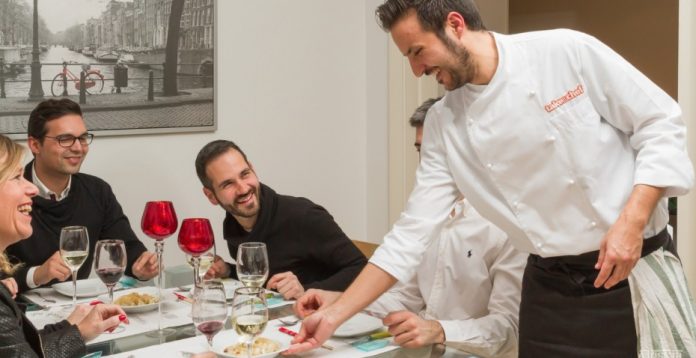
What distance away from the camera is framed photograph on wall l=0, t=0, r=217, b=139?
3064 mm

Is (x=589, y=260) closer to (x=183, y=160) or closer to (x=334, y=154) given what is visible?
(x=183, y=160)

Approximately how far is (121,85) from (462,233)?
1.83m

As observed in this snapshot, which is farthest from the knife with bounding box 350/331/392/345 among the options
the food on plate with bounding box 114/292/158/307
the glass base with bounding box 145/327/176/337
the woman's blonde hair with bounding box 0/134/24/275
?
the woman's blonde hair with bounding box 0/134/24/275

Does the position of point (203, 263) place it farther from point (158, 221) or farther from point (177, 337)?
point (177, 337)

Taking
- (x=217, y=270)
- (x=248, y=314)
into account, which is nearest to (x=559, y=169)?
(x=248, y=314)

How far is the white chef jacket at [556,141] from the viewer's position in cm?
161

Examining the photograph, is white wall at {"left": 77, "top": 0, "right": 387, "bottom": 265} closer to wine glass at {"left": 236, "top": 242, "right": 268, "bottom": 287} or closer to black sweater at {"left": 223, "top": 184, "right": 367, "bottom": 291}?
black sweater at {"left": 223, "top": 184, "right": 367, "bottom": 291}

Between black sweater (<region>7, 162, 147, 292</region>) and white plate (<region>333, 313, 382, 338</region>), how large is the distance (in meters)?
1.10

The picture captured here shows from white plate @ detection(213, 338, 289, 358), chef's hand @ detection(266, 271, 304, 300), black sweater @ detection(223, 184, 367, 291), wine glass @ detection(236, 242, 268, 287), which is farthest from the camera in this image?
black sweater @ detection(223, 184, 367, 291)

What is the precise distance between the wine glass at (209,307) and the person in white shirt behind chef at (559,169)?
0.18m

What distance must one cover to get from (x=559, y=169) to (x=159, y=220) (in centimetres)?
106

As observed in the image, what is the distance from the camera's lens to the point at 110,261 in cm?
198

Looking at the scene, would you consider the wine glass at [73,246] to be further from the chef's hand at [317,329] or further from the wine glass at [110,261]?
the chef's hand at [317,329]

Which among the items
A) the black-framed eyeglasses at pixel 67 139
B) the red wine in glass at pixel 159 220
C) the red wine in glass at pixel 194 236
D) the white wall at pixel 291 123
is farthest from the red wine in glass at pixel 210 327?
the white wall at pixel 291 123
